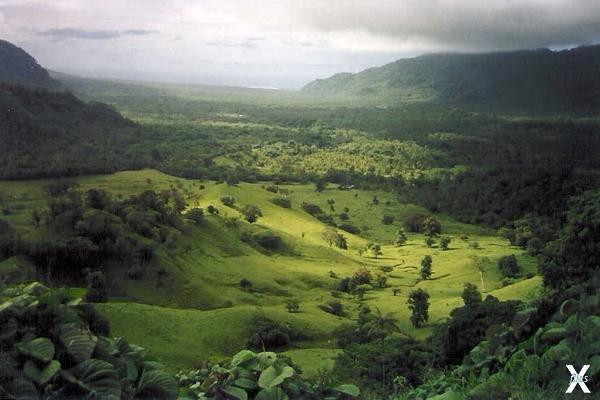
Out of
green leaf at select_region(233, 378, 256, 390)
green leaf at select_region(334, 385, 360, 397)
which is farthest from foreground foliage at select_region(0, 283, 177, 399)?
green leaf at select_region(334, 385, 360, 397)

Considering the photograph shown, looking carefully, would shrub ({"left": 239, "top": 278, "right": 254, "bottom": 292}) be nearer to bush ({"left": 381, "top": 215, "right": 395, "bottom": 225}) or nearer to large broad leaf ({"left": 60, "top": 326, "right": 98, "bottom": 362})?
large broad leaf ({"left": 60, "top": 326, "right": 98, "bottom": 362})

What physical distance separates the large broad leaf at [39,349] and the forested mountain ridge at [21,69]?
Result: 283 ft

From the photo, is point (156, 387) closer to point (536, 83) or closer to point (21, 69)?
point (21, 69)

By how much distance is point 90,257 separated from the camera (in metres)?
26.7

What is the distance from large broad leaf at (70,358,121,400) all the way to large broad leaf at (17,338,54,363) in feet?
0.67

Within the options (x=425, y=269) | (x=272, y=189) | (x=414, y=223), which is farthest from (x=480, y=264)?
(x=272, y=189)

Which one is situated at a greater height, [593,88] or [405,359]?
[593,88]

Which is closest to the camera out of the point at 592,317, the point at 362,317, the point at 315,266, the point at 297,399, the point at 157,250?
the point at 297,399

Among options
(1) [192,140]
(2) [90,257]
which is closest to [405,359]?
(2) [90,257]

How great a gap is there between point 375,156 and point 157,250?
6907 cm

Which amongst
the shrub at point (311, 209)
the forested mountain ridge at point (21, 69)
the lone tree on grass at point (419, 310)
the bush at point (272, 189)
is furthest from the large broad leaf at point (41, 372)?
the forested mountain ridge at point (21, 69)

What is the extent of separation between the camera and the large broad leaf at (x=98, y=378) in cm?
388

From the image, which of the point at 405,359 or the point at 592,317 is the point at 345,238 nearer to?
the point at 405,359

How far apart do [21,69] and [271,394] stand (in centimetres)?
9399
